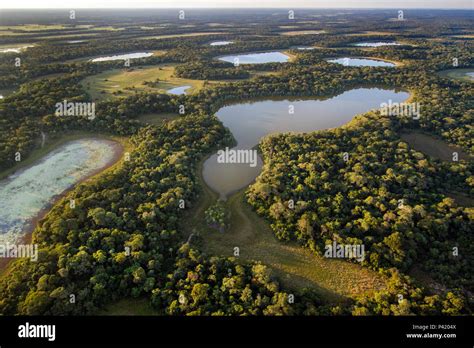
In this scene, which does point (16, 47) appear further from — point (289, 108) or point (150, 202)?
point (150, 202)

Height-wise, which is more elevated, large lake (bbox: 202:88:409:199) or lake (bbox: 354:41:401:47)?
lake (bbox: 354:41:401:47)

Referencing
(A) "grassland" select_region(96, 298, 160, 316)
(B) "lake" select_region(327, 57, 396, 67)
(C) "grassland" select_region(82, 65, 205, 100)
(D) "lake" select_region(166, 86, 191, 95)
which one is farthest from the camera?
(B) "lake" select_region(327, 57, 396, 67)

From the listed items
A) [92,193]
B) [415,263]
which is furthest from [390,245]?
[92,193]

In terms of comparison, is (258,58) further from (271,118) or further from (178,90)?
(271,118)

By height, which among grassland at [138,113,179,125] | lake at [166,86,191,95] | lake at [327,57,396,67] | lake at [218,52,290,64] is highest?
lake at [218,52,290,64]

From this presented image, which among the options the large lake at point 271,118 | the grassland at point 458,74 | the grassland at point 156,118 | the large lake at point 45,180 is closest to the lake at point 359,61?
the grassland at point 458,74

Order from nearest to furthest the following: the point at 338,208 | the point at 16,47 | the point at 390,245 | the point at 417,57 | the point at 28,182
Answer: the point at 390,245 → the point at 338,208 → the point at 28,182 → the point at 417,57 → the point at 16,47

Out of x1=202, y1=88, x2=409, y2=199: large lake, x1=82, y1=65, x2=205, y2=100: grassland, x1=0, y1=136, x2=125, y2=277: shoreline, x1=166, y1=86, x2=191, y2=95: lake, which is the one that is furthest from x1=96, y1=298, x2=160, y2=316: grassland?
x1=166, y1=86, x2=191, y2=95: lake

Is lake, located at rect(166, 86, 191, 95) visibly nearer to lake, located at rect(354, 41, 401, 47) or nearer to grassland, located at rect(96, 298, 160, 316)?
grassland, located at rect(96, 298, 160, 316)
